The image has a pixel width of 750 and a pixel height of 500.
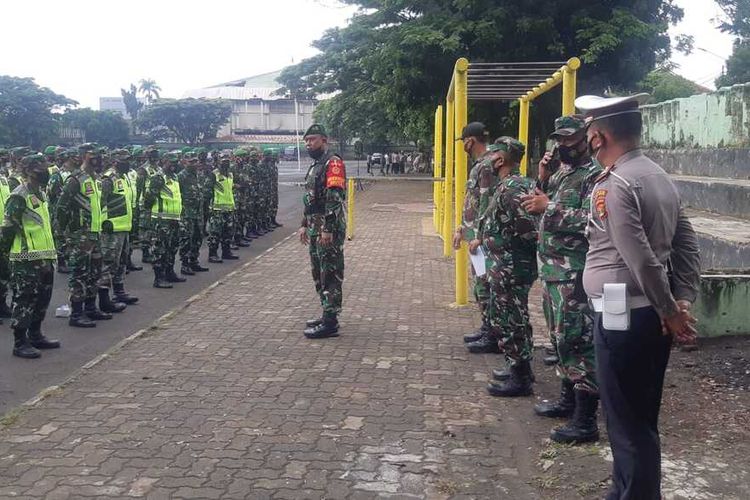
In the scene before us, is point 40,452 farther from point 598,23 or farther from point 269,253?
point 598,23

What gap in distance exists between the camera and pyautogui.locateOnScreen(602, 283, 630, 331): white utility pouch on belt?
2.79m

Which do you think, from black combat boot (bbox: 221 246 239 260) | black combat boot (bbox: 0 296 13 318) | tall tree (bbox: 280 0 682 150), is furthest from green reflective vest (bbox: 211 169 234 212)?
tall tree (bbox: 280 0 682 150)

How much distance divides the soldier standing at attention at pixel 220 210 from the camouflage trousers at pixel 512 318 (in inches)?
327

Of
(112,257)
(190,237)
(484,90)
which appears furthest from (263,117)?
(112,257)

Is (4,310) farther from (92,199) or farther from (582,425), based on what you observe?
(582,425)

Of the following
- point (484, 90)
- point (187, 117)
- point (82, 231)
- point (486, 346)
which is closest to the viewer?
point (486, 346)

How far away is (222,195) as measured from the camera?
12594 millimetres

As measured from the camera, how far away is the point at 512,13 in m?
17.2

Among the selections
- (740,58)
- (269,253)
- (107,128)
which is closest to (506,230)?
(269,253)

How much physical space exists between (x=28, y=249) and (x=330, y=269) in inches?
103

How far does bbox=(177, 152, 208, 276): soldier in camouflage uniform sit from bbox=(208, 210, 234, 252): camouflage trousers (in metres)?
1.16

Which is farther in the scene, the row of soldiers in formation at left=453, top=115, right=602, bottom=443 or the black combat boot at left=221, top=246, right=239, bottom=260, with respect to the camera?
the black combat boot at left=221, top=246, right=239, bottom=260

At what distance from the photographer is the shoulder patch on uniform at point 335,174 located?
255 inches

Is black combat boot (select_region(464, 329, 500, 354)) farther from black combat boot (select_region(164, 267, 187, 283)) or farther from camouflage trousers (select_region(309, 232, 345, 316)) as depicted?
black combat boot (select_region(164, 267, 187, 283))
